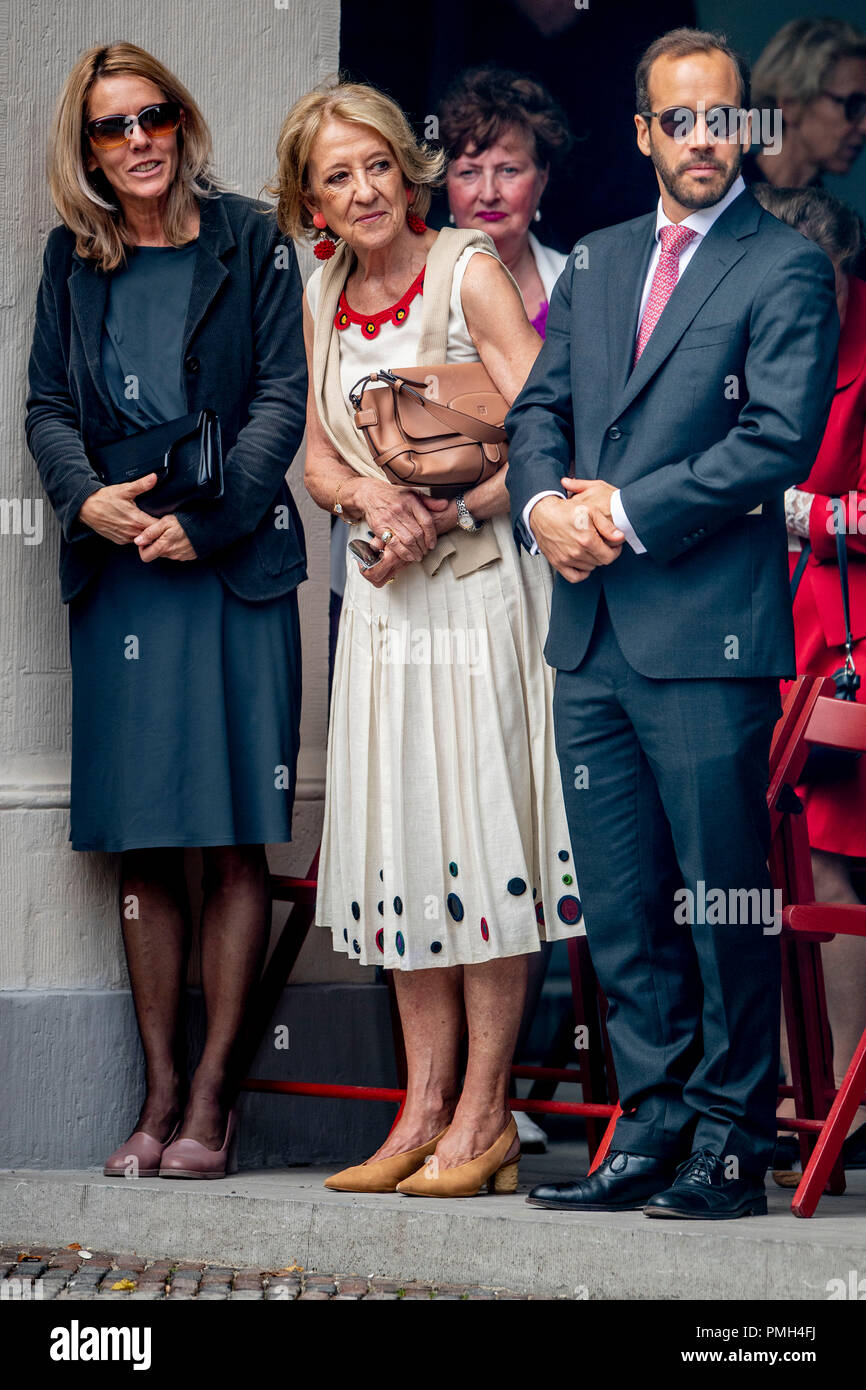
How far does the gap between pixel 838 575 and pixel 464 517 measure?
1.28 metres

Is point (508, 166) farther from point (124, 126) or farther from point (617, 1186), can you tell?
point (617, 1186)

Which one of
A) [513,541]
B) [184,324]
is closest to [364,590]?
[513,541]

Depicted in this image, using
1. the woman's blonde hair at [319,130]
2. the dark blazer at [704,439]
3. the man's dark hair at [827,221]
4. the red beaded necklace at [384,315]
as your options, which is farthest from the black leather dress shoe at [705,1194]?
the man's dark hair at [827,221]

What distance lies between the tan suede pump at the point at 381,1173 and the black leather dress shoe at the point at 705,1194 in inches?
27.4

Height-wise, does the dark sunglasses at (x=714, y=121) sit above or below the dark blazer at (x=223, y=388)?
above

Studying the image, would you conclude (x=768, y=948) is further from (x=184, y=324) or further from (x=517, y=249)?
(x=517, y=249)

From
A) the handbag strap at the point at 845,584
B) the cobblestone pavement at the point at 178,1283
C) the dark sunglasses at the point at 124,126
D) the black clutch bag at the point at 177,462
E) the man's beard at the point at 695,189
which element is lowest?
the cobblestone pavement at the point at 178,1283

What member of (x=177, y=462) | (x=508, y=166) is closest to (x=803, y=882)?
(x=177, y=462)

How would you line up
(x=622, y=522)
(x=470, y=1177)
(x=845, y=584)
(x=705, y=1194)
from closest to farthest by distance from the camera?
(x=705, y=1194), (x=622, y=522), (x=470, y=1177), (x=845, y=584)

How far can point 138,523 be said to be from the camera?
4.50 m

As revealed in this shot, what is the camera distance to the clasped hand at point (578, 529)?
3.83 metres

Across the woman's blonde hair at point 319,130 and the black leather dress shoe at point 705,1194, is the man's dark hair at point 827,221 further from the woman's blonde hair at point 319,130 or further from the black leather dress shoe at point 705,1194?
the black leather dress shoe at point 705,1194

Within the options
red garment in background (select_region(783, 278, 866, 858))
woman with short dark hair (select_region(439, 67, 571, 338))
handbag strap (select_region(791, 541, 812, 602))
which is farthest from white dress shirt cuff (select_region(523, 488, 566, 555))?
woman with short dark hair (select_region(439, 67, 571, 338))

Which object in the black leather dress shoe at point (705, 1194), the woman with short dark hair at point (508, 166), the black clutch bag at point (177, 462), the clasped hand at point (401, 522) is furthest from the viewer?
the woman with short dark hair at point (508, 166)
